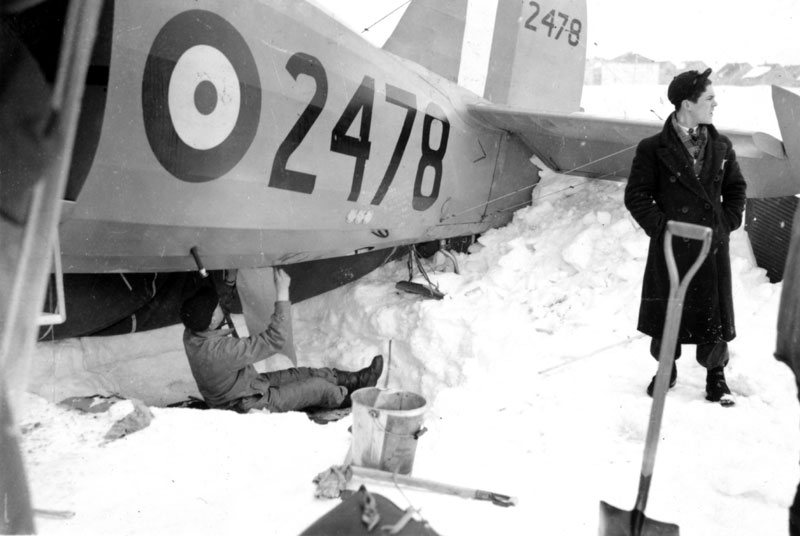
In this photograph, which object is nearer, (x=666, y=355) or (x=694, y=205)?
(x=666, y=355)

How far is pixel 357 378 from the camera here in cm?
415

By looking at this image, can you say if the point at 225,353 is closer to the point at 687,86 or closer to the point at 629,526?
the point at 629,526

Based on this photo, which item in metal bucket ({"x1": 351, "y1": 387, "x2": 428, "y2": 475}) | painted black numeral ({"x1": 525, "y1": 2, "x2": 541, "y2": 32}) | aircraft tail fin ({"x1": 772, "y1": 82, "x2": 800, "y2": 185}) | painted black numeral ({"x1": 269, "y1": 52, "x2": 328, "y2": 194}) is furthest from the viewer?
painted black numeral ({"x1": 525, "y1": 2, "x2": 541, "y2": 32})

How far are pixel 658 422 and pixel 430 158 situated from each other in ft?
10.5

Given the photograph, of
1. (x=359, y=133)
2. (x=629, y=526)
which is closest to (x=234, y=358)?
(x=359, y=133)

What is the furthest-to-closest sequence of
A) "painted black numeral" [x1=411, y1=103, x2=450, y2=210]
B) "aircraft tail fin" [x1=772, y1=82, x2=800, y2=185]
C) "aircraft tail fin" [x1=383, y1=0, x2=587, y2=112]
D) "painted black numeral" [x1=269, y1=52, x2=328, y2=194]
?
"aircraft tail fin" [x1=383, y1=0, x2=587, y2=112] → "painted black numeral" [x1=411, y1=103, x2=450, y2=210] → "painted black numeral" [x1=269, y1=52, x2=328, y2=194] → "aircraft tail fin" [x1=772, y1=82, x2=800, y2=185]

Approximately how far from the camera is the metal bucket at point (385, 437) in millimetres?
2084

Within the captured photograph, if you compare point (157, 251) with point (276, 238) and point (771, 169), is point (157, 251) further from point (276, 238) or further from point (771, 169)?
point (771, 169)

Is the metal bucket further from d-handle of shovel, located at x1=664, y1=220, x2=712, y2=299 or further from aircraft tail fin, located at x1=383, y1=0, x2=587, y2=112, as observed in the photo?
aircraft tail fin, located at x1=383, y1=0, x2=587, y2=112

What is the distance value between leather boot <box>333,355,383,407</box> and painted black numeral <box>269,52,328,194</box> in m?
1.19

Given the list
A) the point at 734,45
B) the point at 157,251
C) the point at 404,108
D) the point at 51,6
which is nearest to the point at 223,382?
the point at 157,251

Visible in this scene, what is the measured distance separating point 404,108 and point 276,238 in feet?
4.23

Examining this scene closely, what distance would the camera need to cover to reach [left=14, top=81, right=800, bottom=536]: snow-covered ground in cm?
188

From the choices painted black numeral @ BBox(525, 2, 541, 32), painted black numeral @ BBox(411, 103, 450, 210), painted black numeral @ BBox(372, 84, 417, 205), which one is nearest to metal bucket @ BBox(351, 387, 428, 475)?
painted black numeral @ BBox(372, 84, 417, 205)
